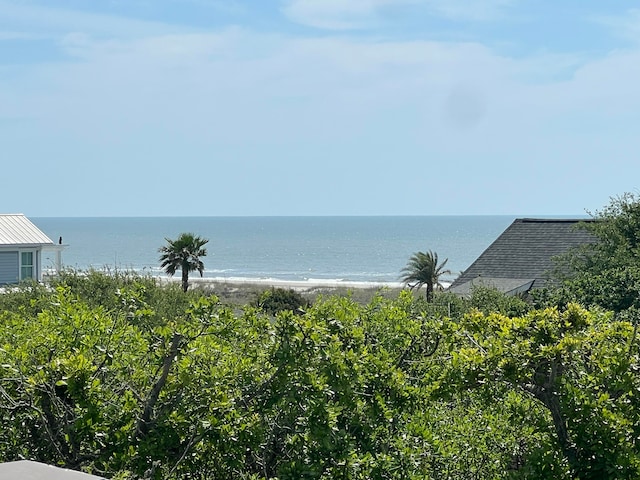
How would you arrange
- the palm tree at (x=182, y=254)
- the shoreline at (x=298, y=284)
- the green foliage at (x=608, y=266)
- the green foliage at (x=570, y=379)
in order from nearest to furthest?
the green foliage at (x=570, y=379) → the green foliage at (x=608, y=266) → the palm tree at (x=182, y=254) → the shoreline at (x=298, y=284)

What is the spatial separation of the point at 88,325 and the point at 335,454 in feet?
6.17

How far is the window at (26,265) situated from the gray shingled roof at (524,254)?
1651cm

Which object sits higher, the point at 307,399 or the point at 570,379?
the point at 570,379

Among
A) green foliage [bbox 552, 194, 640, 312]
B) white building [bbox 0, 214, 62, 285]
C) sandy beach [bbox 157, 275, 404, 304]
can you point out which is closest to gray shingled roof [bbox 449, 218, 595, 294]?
green foliage [bbox 552, 194, 640, 312]

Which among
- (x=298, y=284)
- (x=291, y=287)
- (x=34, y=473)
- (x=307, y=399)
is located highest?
(x=307, y=399)

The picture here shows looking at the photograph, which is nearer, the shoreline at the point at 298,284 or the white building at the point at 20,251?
the white building at the point at 20,251

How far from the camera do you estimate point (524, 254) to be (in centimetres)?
3362

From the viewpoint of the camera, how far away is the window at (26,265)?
118ft

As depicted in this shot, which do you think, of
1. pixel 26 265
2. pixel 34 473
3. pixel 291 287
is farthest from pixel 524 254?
pixel 291 287

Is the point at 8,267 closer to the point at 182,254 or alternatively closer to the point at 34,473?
the point at 182,254

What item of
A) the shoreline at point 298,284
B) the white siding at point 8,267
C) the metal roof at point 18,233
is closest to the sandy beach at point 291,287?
the shoreline at point 298,284

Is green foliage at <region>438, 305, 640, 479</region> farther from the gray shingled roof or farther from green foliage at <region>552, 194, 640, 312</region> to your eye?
the gray shingled roof

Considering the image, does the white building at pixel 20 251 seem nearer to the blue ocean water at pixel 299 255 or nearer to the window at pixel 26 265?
the window at pixel 26 265

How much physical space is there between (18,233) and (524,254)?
1967 centimetres
